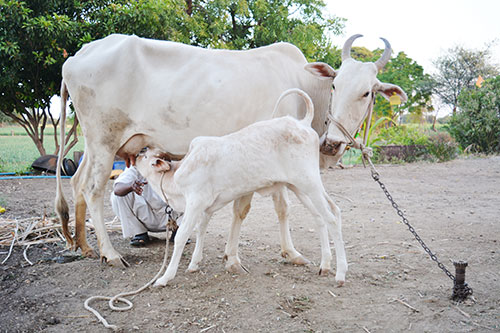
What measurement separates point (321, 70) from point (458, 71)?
26766 mm

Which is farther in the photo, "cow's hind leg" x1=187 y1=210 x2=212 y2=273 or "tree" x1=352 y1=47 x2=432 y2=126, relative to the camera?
"tree" x1=352 y1=47 x2=432 y2=126

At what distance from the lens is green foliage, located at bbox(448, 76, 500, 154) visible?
1476cm

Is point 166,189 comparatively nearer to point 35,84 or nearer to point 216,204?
point 216,204

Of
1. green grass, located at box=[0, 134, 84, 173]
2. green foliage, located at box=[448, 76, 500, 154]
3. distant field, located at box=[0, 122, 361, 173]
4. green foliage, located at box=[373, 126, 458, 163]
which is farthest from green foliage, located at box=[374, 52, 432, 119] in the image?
green grass, located at box=[0, 134, 84, 173]

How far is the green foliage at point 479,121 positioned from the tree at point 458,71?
12.6 m

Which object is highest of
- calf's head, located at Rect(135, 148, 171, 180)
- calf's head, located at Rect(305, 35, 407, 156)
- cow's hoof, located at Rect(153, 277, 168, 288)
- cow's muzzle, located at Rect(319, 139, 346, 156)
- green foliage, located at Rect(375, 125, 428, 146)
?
calf's head, located at Rect(305, 35, 407, 156)

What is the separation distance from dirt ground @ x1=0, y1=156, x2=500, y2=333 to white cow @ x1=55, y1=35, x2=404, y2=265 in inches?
20.3

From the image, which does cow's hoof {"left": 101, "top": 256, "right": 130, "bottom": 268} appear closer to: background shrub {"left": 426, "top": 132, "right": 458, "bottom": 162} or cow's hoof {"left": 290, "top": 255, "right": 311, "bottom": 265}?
cow's hoof {"left": 290, "top": 255, "right": 311, "bottom": 265}

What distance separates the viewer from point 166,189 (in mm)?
3756

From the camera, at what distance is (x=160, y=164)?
375 centimetres

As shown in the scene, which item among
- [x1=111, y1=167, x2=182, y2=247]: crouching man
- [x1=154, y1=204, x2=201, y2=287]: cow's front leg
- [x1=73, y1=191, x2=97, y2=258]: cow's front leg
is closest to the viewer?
[x1=154, y1=204, x2=201, y2=287]: cow's front leg

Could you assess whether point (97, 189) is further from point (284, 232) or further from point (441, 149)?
point (441, 149)

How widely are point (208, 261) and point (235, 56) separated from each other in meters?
1.99

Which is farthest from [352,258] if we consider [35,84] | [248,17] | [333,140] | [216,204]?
[248,17]
